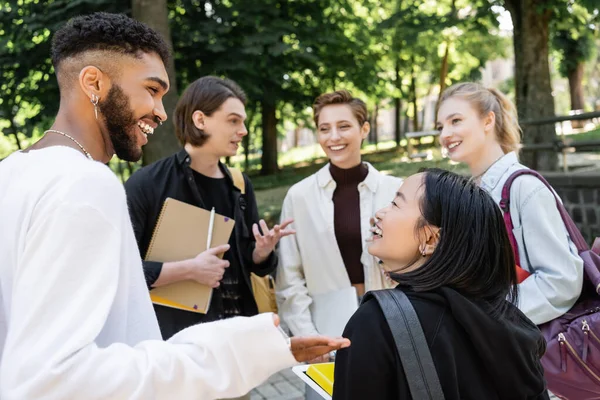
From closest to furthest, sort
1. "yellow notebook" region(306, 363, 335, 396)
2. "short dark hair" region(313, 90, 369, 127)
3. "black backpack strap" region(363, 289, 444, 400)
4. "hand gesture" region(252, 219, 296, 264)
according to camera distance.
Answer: "black backpack strap" region(363, 289, 444, 400) → "yellow notebook" region(306, 363, 335, 396) → "hand gesture" region(252, 219, 296, 264) → "short dark hair" region(313, 90, 369, 127)

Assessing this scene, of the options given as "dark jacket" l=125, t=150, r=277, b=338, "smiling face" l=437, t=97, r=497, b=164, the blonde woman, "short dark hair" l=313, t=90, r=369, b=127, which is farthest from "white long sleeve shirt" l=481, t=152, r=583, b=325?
"dark jacket" l=125, t=150, r=277, b=338

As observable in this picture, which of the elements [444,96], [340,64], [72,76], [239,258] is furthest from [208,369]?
[340,64]

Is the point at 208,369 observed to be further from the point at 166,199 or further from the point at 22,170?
the point at 166,199

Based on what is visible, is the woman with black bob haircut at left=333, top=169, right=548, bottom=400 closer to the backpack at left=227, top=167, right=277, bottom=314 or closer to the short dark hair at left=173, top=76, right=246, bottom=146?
the backpack at left=227, top=167, right=277, bottom=314

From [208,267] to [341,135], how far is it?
4.00 ft

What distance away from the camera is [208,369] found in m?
1.24

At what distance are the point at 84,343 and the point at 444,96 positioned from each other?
9.13ft

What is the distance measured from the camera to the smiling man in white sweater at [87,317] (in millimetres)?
1131

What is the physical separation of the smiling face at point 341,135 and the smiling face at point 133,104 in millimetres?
1957

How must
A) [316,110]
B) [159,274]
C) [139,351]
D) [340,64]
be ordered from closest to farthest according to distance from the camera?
1. [139,351]
2. [159,274]
3. [316,110]
4. [340,64]

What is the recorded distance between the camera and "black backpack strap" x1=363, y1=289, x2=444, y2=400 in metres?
1.53

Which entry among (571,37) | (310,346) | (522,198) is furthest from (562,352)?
(571,37)

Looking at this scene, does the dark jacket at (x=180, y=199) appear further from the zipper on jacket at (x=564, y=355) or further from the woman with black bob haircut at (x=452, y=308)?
the zipper on jacket at (x=564, y=355)

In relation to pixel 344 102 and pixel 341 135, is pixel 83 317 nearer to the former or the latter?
pixel 341 135
